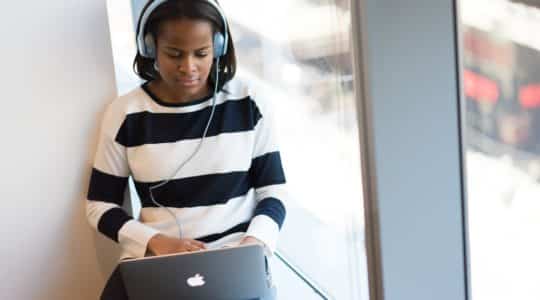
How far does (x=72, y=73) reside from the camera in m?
1.33

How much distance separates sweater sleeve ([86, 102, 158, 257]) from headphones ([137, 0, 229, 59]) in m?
0.14

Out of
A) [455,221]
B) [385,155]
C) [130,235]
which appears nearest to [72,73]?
[130,235]

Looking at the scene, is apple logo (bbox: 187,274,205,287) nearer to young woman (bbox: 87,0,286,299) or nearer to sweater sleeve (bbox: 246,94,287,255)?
young woman (bbox: 87,0,286,299)

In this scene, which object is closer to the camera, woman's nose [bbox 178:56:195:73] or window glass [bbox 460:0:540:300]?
window glass [bbox 460:0:540:300]

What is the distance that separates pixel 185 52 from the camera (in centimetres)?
121

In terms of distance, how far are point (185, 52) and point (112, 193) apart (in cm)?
34

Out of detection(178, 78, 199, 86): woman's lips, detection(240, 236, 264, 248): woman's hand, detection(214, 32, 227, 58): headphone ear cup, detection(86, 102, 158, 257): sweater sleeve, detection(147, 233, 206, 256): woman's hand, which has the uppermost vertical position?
detection(214, 32, 227, 58): headphone ear cup

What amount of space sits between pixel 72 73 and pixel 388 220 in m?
0.71

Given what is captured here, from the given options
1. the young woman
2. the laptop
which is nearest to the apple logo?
the laptop

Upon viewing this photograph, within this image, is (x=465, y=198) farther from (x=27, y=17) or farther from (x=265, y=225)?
(x=27, y=17)

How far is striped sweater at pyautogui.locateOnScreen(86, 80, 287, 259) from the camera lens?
1.29 m

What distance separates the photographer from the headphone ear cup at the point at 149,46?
123 cm

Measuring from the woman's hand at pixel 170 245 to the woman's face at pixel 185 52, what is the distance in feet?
0.97

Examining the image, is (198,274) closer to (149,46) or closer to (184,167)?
(184,167)
